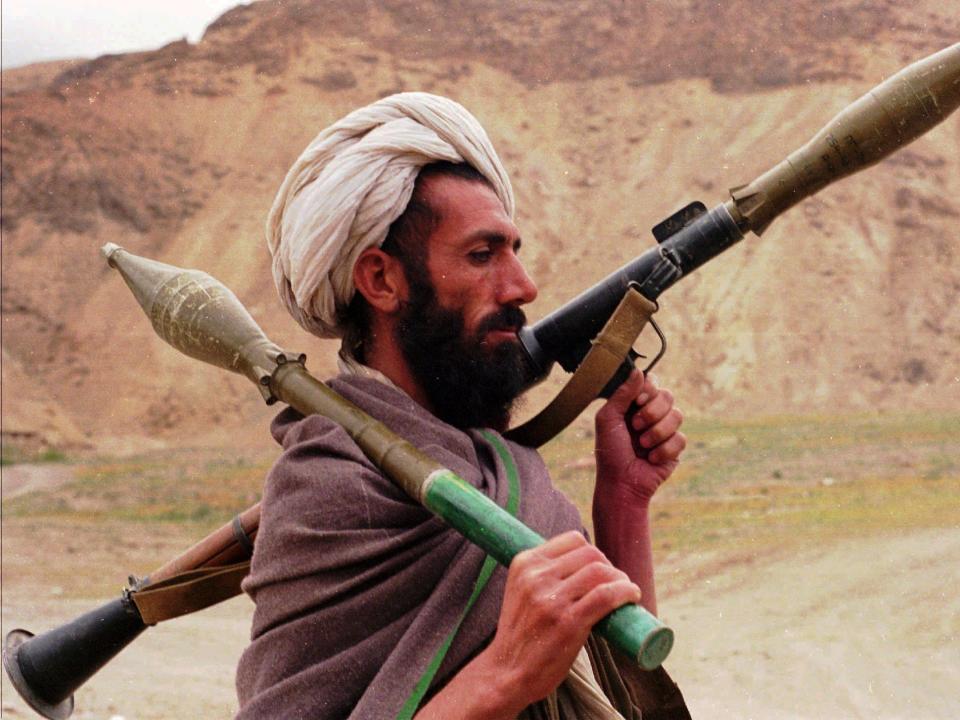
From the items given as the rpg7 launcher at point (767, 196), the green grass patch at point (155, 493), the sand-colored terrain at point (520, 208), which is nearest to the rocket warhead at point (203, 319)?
the rpg7 launcher at point (767, 196)

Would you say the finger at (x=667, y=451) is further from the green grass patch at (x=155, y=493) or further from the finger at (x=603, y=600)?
the green grass patch at (x=155, y=493)

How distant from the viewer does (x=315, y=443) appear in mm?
2172

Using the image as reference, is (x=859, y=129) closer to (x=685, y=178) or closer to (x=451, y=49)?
(x=685, y=178)

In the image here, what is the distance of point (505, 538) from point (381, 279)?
66 centimetres

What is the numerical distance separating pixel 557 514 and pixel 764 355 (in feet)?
82.9

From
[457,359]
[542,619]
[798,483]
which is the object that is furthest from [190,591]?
[798,483]

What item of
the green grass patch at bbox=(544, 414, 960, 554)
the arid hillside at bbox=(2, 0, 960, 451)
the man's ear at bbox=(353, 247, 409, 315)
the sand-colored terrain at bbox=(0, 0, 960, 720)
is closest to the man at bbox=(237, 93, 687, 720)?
the man's ear at bbox=(353, 247, 409, 315)

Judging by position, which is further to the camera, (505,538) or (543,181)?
(543,181)

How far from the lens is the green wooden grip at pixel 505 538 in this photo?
1719 millimetres

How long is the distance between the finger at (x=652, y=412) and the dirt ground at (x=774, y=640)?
5981 millimetres

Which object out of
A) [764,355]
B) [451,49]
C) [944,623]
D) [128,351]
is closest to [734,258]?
[764,355]

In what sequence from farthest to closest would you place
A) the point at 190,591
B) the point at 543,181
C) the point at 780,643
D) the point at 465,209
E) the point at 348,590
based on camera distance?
the point at 543,181, the point at 780,643, the point at 190,591, the point at 465,209, the point at 348,590

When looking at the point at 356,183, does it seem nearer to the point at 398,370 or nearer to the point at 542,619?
the point at 398,370

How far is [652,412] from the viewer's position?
2.43 m
